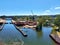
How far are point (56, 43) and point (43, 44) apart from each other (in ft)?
6.88

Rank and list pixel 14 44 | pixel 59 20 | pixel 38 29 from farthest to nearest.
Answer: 1. pixel 38 29
2. pixel 59 20
3. pixel 14 44

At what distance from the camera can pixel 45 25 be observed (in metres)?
58.2

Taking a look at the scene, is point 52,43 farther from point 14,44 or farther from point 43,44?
point 14,44

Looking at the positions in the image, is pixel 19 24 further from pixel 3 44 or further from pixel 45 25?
pixel 3 44

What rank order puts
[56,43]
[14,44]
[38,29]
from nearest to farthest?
[14,44] < [56,43] < [38,29]

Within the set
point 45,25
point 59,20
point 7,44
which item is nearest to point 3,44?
point 7,44

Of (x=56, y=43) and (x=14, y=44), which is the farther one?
(x=56, y=43)

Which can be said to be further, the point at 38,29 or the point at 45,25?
the point at 45,25

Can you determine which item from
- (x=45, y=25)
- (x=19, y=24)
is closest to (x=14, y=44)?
(x=45, y=25)

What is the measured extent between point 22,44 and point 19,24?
135ft

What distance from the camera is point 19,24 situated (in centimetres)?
6450

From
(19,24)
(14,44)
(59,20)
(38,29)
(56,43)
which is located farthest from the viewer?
(19,24)

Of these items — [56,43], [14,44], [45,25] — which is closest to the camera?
[14,44]

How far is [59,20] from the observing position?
4344 cm
